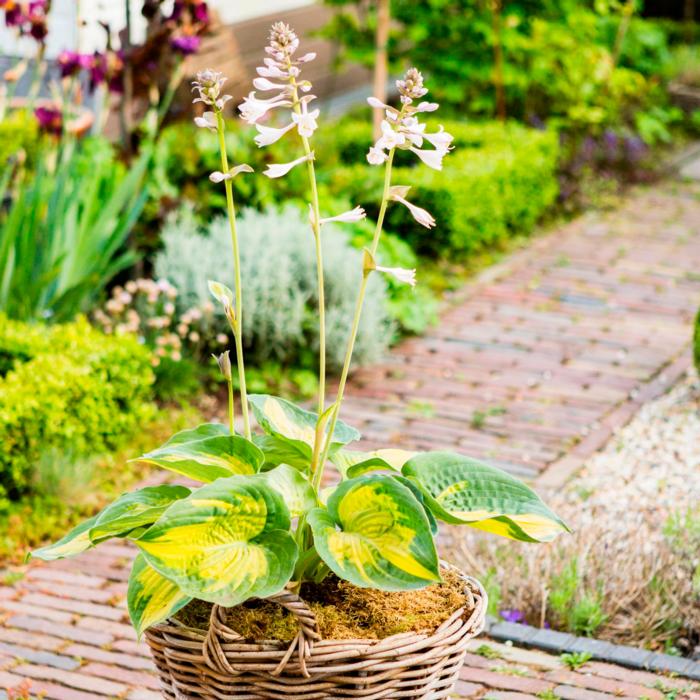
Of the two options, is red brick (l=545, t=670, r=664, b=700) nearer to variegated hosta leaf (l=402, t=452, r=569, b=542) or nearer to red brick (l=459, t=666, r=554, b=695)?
red brick (l=459, t=666, r=554, b=695)

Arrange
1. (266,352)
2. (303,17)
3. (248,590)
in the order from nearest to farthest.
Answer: (248,590) → (266,352) → (303,17)

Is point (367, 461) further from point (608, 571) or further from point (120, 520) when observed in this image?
point (608, 571)

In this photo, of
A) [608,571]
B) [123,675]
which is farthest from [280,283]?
[123,675]

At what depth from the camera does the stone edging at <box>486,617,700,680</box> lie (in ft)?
11.6

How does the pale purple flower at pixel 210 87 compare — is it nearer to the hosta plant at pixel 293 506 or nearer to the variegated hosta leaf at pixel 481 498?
the hosta plant at pixel 293 506

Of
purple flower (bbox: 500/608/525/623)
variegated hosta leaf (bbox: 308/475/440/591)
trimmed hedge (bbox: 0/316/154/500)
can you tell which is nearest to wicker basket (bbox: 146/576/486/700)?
variegated hosta leaf (bbox: 308/475/440/591)

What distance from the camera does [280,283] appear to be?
6129 mm

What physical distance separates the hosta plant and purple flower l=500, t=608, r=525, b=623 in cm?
138

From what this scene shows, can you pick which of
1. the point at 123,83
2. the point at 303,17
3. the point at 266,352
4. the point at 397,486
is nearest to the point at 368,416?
the point at 266,352

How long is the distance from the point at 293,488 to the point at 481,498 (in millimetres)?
393

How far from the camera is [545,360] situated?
6.57 meters

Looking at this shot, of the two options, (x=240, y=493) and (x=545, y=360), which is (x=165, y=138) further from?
(x=240, y=493)

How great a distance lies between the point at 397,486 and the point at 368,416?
3.40 meters

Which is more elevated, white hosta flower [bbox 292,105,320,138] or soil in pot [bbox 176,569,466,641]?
white hosta flower [bbox 292,105,320,138]
